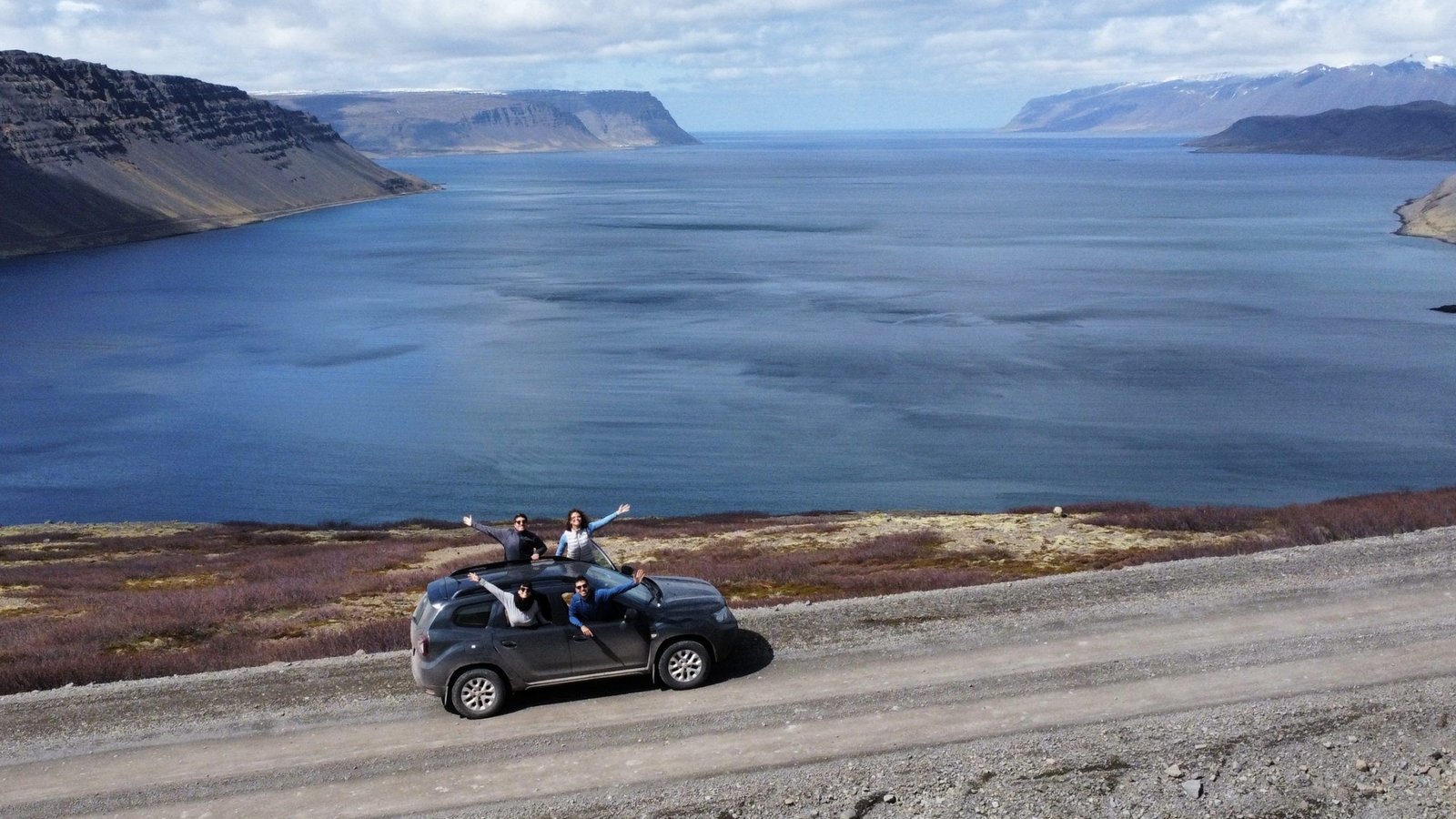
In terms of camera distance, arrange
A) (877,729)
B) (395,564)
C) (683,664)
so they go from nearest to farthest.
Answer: (877,729)
(683,664)
(395,564)

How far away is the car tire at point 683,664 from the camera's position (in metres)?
15.8

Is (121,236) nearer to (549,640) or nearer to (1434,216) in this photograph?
(1434,216)

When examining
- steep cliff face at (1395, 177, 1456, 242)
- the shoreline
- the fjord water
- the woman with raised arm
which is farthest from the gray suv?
the shoreline

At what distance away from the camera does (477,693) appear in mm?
15297

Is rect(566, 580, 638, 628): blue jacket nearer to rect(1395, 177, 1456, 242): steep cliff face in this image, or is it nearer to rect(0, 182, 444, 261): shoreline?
rect(1395, 177, 1456, 242): steep cliff face

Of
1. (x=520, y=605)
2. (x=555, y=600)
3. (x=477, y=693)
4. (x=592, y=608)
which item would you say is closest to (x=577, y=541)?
(x=555, y=600)

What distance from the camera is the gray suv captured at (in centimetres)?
1520

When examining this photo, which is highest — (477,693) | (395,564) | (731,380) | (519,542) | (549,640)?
(519,542)

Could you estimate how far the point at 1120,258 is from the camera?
420ft

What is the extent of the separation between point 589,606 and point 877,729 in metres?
3.78

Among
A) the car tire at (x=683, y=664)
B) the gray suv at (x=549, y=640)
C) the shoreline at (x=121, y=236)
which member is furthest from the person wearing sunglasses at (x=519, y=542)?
the shoreline at (x=121, y=236)

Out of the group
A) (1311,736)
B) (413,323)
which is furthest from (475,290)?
(1311,736)

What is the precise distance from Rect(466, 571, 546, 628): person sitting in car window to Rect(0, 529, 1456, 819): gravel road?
1.11 metres

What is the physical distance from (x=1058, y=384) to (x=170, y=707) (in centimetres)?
5825
